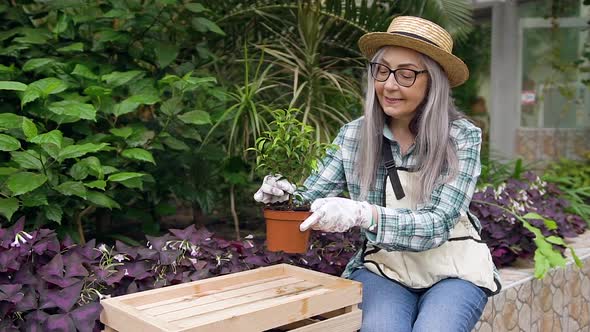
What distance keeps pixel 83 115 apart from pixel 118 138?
13.8 inches

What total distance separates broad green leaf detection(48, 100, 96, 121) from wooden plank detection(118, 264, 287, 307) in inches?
31.5

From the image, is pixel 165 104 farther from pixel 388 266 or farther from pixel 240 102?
pixel 388 266

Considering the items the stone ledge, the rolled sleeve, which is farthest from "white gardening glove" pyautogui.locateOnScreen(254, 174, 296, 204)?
the stone ledge

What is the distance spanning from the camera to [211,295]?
64.9 inches

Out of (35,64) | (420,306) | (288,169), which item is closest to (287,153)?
(288,169)

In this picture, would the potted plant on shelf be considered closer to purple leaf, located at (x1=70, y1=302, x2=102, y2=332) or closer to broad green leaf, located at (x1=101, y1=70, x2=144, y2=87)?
purple leaf, located at (x1=70, y1=302, x2=102, y2=332)

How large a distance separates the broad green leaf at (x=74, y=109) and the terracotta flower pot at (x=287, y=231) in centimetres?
79

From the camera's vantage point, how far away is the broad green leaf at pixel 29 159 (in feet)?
6.94

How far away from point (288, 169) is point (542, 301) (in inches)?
70.6

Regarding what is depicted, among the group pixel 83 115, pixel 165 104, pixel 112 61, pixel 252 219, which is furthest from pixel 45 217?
pixel 252 219

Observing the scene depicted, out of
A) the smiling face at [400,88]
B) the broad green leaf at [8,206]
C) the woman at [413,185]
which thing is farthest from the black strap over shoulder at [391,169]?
the broad green leaf at [8,206]

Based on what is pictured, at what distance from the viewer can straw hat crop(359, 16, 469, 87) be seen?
1873mm

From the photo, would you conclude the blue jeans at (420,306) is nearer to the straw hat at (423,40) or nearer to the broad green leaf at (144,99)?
the straw hat at (423,40)

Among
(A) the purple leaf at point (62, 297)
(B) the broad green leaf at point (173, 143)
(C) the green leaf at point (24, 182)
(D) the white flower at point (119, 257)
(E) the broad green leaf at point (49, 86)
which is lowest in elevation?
(A) the purple leaf at point (62, 297)
